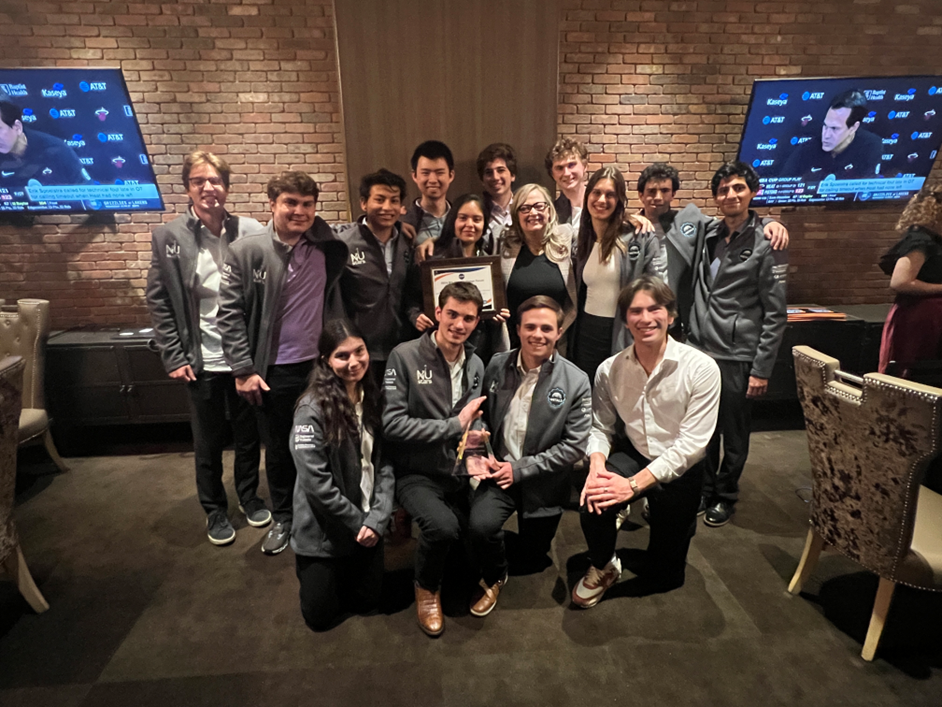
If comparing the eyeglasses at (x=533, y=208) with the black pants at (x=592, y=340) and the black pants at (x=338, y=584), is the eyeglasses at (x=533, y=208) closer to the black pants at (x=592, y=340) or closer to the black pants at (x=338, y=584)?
the black pants at (x=592, y=340)

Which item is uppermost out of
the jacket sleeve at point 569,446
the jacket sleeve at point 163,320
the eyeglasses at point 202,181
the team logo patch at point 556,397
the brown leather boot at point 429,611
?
the eyeglasses at point 202,181

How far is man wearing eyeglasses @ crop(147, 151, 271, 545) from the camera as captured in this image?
2.58 meters

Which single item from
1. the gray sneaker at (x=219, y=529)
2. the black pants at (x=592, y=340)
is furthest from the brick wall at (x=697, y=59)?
the gray sneaker at (x=219, y=529)

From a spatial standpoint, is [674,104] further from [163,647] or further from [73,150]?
[163,647]

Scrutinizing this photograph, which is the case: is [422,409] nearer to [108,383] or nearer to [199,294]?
[199,294]

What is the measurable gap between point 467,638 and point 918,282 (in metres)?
3.04

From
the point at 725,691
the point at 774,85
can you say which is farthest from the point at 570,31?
the point at 725,691

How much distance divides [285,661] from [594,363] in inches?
75.4

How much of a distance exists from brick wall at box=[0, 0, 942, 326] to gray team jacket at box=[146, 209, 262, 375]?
1698 mm

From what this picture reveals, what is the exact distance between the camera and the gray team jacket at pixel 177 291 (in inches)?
102

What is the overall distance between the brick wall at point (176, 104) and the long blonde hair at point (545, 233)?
2006 millimetres

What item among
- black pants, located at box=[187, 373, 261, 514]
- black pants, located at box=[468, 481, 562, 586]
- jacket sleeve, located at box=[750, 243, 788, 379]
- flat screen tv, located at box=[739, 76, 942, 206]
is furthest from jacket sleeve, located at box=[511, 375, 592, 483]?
flat screen tv, located at box=[739, 76, 942, 206]

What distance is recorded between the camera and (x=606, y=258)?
2.68 meters

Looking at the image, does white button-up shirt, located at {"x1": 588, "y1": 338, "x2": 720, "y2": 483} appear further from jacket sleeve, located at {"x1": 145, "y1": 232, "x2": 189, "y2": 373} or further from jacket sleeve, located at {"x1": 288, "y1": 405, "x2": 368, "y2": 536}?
jacket sleeve, located at {"x1": 145, "y1": 232, "x2": 189, "y2": 373}
